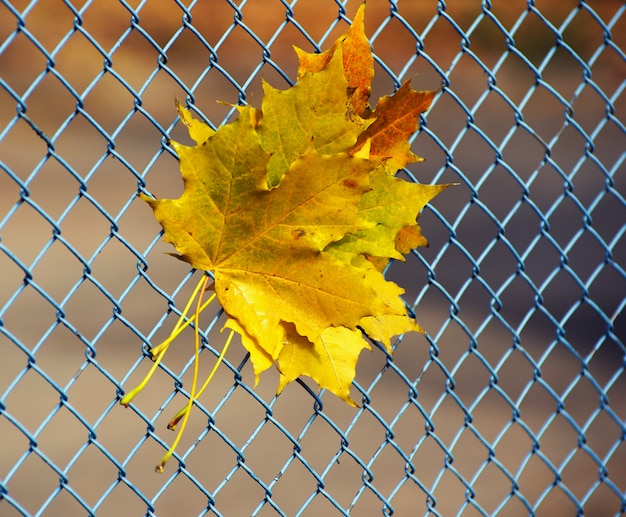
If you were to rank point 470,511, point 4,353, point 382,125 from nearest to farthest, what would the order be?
1. point 382,125
2. point 470,511
3. point 4,353

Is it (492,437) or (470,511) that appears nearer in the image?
(470,511)

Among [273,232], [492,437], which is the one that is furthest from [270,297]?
[492,437]

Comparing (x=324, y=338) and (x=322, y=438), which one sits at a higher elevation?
(x=322, y=438)

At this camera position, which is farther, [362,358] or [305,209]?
[362,358]

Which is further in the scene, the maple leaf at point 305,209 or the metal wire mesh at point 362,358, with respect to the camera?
the metal wire mesh at point 362,358

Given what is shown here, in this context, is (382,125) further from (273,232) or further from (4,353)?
(4,353)

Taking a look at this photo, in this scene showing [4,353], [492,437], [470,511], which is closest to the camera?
[470,511]
